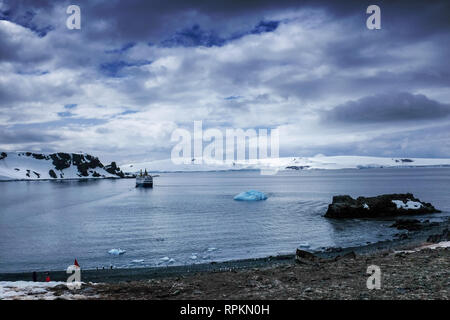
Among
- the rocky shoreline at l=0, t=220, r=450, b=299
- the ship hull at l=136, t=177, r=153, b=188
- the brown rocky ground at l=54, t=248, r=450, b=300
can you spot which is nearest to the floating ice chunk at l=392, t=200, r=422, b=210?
the rocky shoreline at l=0, t=220, r=450, b=299

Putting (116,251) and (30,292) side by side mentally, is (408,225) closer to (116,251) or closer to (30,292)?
(116,251)

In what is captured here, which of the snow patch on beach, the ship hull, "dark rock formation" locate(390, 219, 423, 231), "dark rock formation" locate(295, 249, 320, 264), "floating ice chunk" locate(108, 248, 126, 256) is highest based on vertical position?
the snow patch on beach

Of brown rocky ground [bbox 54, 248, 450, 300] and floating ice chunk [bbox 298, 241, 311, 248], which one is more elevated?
brown rocky ground [bbox 54, 248, 450, 300]

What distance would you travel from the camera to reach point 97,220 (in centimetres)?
4662

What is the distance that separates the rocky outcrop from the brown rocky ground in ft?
99.9

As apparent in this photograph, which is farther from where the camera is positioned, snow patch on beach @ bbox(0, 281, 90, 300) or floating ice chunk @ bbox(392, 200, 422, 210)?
floating ice chunk @ bbox(392, 200, 422, 210)

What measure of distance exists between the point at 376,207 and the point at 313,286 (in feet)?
130

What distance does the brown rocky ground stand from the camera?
9.45 meters

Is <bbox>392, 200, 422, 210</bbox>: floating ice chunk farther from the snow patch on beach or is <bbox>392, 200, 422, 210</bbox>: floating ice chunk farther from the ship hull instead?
the ship hull

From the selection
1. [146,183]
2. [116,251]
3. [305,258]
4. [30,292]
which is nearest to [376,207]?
[305,258]

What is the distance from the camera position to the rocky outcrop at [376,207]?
44.4 meters

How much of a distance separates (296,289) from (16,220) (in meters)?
50.6

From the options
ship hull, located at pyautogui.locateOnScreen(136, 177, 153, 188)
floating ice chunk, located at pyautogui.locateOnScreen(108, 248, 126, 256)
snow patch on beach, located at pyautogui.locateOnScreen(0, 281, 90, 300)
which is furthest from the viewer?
ship hull, located at pyautogui.locateOnScreen(136, 177, 153, 188)
